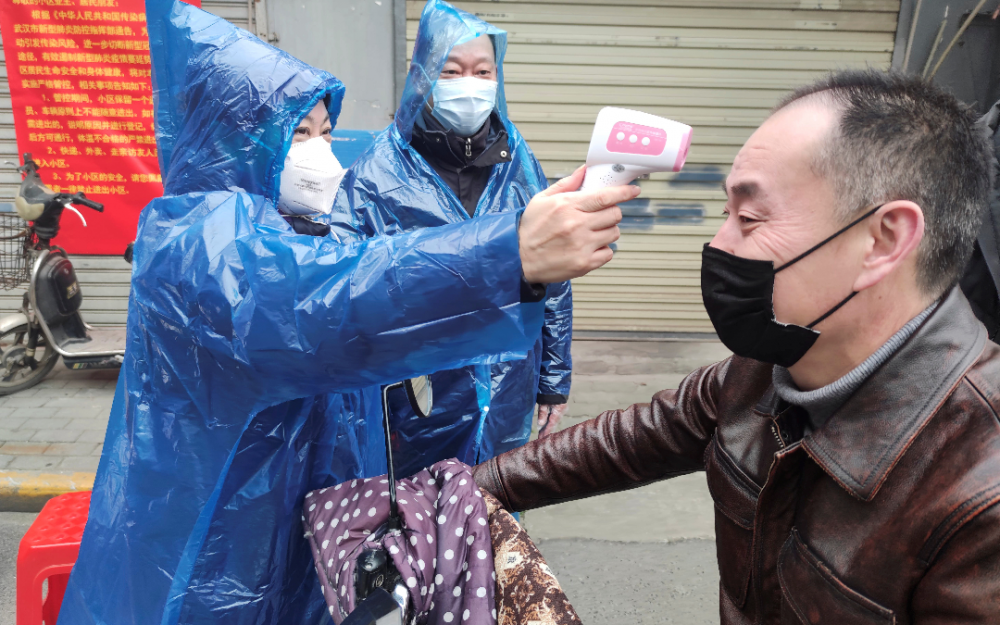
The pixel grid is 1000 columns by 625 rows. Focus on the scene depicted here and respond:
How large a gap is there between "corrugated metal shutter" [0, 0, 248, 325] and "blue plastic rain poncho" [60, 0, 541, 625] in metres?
4.82

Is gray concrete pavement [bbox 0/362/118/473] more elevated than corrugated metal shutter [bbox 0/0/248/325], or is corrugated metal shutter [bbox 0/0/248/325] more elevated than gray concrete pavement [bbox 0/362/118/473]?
corrugated metal shutter [bbox 0/0/248/325]

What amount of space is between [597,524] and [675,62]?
13.3 ft

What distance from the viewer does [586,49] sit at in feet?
19.8

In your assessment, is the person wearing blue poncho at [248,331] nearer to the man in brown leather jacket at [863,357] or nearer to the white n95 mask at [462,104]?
the man in brown leather jacket at [863,357]

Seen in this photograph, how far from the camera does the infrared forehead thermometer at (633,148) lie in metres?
1.14

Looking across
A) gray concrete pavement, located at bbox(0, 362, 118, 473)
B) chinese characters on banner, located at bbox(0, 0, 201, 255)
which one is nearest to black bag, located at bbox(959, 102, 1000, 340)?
gray concrete pavement, located at bbox(0, 362, 118, 473)

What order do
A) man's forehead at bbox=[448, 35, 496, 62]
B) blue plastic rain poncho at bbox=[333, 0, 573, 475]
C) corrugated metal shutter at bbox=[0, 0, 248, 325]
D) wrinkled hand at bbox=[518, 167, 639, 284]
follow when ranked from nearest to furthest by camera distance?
wrinkled hand at bbox=[518, 167, 639, 284] → blue plastic rain poncho at bbox=[333, 0, 573, 475] → man's forehead at bbox=[448, 35, 496, 62] → corrugated metal shutter at bbox=[0, 0, 248, 325]

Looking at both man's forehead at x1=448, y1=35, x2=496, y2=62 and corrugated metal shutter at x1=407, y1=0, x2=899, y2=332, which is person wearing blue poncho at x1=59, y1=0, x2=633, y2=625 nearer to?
man's forehead at x1=448, y1=35, x2=496, y2=62

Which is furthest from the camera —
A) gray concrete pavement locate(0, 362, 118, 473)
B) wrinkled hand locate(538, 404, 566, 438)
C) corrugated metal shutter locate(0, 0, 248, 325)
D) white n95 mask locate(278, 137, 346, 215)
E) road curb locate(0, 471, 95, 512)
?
corrugated metal shutter locate(0, 0, 248, 325)

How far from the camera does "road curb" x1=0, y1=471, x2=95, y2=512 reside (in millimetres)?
3977

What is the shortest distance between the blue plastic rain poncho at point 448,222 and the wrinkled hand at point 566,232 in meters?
1.39

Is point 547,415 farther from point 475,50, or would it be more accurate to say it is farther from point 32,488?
point 32,488

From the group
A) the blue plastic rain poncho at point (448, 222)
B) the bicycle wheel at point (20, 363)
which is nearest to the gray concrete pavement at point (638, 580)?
the blue plastic rain poncho at point (448, 222)

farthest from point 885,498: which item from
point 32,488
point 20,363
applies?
point 20,363
